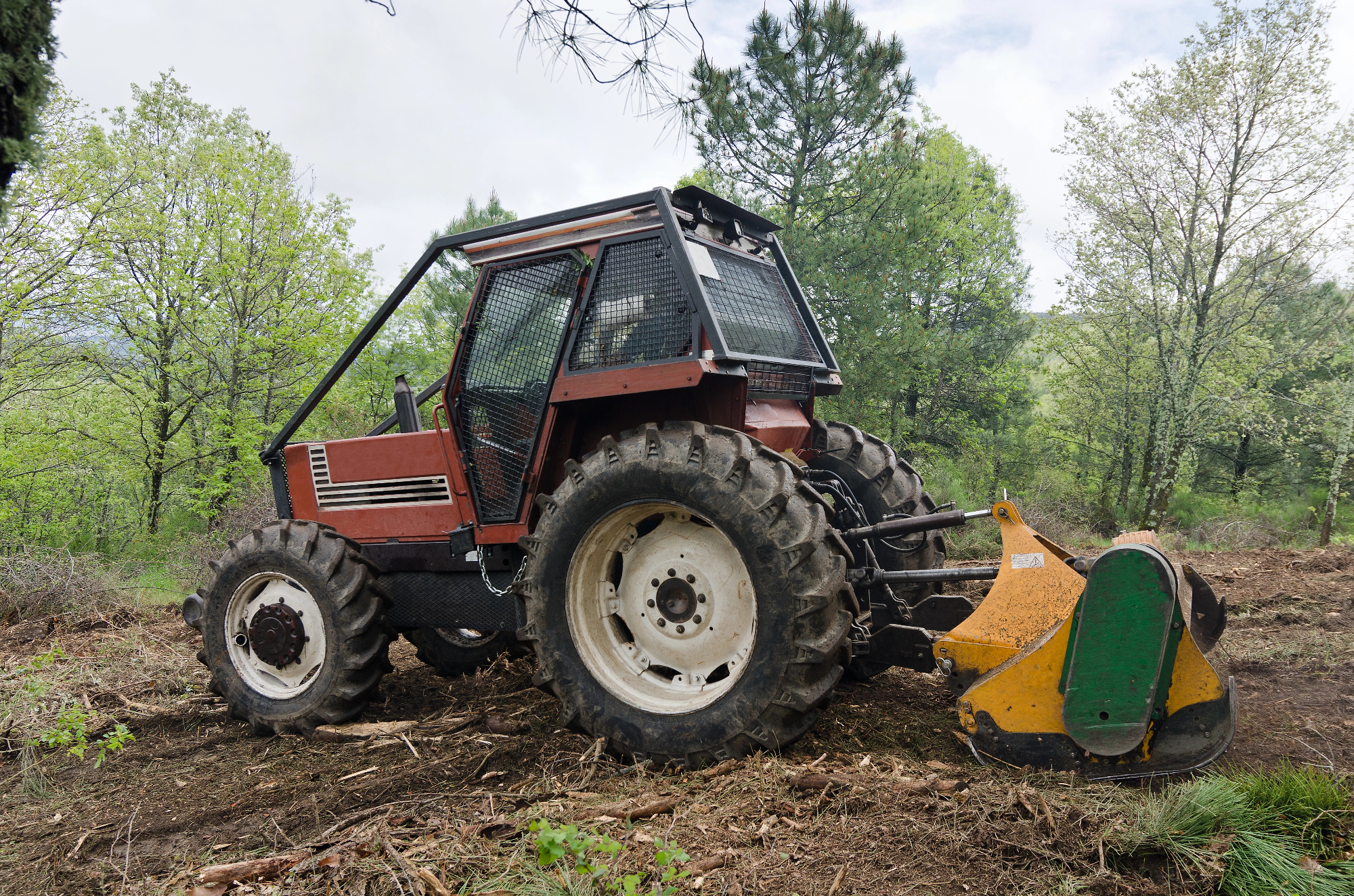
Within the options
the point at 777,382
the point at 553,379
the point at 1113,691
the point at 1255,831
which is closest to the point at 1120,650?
the point at 1113,691

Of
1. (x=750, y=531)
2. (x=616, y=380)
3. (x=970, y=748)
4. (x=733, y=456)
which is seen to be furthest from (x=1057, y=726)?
(x=616, y=380)

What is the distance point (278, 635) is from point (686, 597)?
2266 millimetres

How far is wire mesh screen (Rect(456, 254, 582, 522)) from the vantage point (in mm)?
3836

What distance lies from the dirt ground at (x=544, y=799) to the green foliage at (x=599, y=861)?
0.25 ft

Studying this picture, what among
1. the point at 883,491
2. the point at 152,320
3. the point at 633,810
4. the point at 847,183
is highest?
the point at 847,183

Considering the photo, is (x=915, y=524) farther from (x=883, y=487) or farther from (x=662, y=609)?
(x=662, y=609)

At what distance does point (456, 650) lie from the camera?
503 cm

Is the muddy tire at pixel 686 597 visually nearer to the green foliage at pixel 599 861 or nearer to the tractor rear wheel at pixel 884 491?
the green foliage at pixel 599 861

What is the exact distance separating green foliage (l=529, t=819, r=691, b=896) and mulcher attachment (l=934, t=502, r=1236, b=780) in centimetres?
132

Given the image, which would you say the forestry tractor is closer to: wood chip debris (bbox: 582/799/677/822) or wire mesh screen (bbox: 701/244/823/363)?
wire mesh screen (bbox: 701/244/823/363)

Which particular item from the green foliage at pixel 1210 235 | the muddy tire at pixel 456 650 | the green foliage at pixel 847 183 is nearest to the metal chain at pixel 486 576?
the muddy tire at pixel 456 650

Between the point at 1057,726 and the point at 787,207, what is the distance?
38.8ft

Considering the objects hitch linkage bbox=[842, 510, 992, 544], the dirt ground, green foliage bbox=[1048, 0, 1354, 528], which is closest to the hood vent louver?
the dirt ground

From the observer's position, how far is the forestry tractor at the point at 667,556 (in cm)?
273
